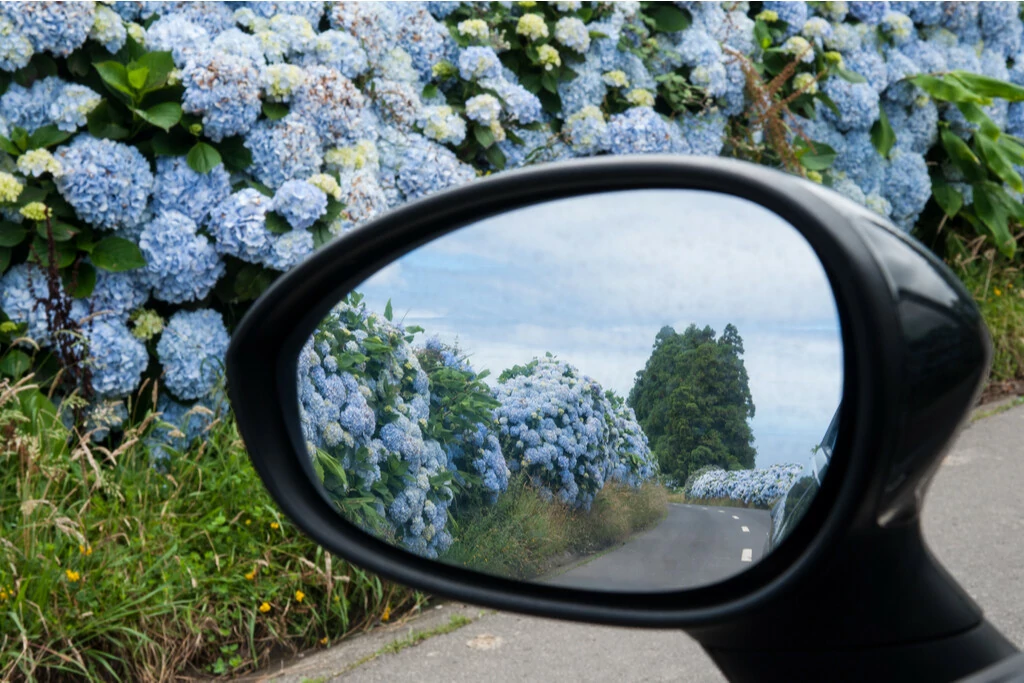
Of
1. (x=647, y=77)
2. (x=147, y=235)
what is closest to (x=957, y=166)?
(x=647, y=77)

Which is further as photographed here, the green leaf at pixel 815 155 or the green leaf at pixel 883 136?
the green leaf at pixel 883 136

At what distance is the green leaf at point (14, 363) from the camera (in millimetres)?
3240

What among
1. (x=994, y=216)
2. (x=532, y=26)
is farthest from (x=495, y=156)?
(x=994, y=216)

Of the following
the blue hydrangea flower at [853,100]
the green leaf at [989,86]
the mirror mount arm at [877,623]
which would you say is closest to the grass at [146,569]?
the mirror mount arm at [877,623]

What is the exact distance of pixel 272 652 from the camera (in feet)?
10.1

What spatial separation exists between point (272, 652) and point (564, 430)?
2360 mm

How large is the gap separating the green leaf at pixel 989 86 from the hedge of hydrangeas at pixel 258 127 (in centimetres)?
5

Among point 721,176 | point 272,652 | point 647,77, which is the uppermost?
point 647,77

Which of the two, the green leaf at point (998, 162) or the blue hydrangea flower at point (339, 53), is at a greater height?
the blue hydrangea flower at point (339, 53)

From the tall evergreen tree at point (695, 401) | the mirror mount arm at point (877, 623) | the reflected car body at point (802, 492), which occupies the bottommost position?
the mirror mount arm at point (877, 623)

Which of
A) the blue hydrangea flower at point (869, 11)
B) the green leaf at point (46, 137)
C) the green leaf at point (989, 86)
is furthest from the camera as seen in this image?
the blue hydrangea flower at point (869, 11)

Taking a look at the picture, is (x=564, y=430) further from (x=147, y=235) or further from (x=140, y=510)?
(x=147, y=235)

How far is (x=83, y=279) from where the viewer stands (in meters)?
3.47

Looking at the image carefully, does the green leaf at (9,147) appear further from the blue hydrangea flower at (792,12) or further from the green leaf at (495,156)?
the blue hydrangea flower at (792,12)
